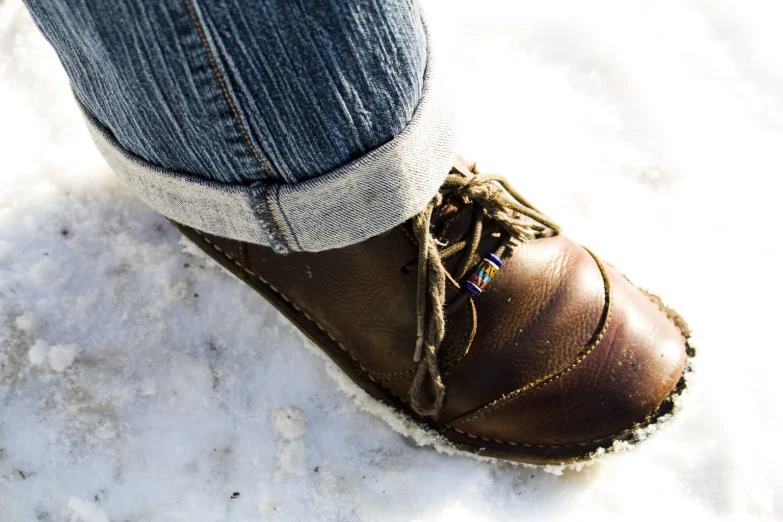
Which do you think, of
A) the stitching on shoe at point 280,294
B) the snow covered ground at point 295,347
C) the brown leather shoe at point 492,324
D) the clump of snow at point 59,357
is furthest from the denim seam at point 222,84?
the clump of snow at point 59,357

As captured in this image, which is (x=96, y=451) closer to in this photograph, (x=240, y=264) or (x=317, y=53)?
(x=240, y=264)

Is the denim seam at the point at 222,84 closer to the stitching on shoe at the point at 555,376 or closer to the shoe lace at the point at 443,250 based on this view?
the shoe lace at the point at 443,250

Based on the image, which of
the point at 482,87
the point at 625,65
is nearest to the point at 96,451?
the point at 482,87

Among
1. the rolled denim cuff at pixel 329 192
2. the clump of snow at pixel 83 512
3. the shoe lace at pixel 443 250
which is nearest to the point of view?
the rolled denim cuff at pixel 329 192

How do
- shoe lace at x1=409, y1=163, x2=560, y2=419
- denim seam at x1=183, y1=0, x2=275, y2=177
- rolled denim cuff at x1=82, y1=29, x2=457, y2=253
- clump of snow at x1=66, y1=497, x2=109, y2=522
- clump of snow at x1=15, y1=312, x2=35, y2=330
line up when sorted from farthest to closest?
1. clump of snow at x1=15, y1=312, x2=35, y2=330
2. clump of snow at x1=66, y1=497, x2=109, y2=522
3. shoe lace at x1=409, y1=163, x2=560, y2=419
4. rolled denim cuff at x1=82, y1=29, x2=457, y2=253
5. denim seam at x1=183, y1=0, x2=275, y2=177

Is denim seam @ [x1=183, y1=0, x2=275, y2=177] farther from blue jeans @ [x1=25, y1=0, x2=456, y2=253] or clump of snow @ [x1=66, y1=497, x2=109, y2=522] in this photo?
clump of snow @ [x1=66, y1=497, x2=109, y2=522]

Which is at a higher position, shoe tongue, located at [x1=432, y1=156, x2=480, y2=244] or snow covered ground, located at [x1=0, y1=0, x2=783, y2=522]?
shoe tongue, located at [x1=432, y1=156, x2=480, y2=244]

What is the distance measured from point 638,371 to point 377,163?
658mm

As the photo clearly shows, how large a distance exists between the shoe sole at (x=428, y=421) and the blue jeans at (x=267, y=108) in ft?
0.86

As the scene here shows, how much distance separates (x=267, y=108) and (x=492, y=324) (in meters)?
0.56

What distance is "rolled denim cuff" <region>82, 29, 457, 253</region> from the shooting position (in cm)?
81

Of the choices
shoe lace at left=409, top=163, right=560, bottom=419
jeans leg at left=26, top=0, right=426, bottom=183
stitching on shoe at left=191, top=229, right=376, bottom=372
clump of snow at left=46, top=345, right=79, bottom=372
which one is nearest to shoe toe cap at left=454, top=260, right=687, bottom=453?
shoe lace at left=409, top=163, right=560, bottom=419

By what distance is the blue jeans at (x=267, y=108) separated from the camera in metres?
0.68

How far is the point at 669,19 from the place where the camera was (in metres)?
1.69
